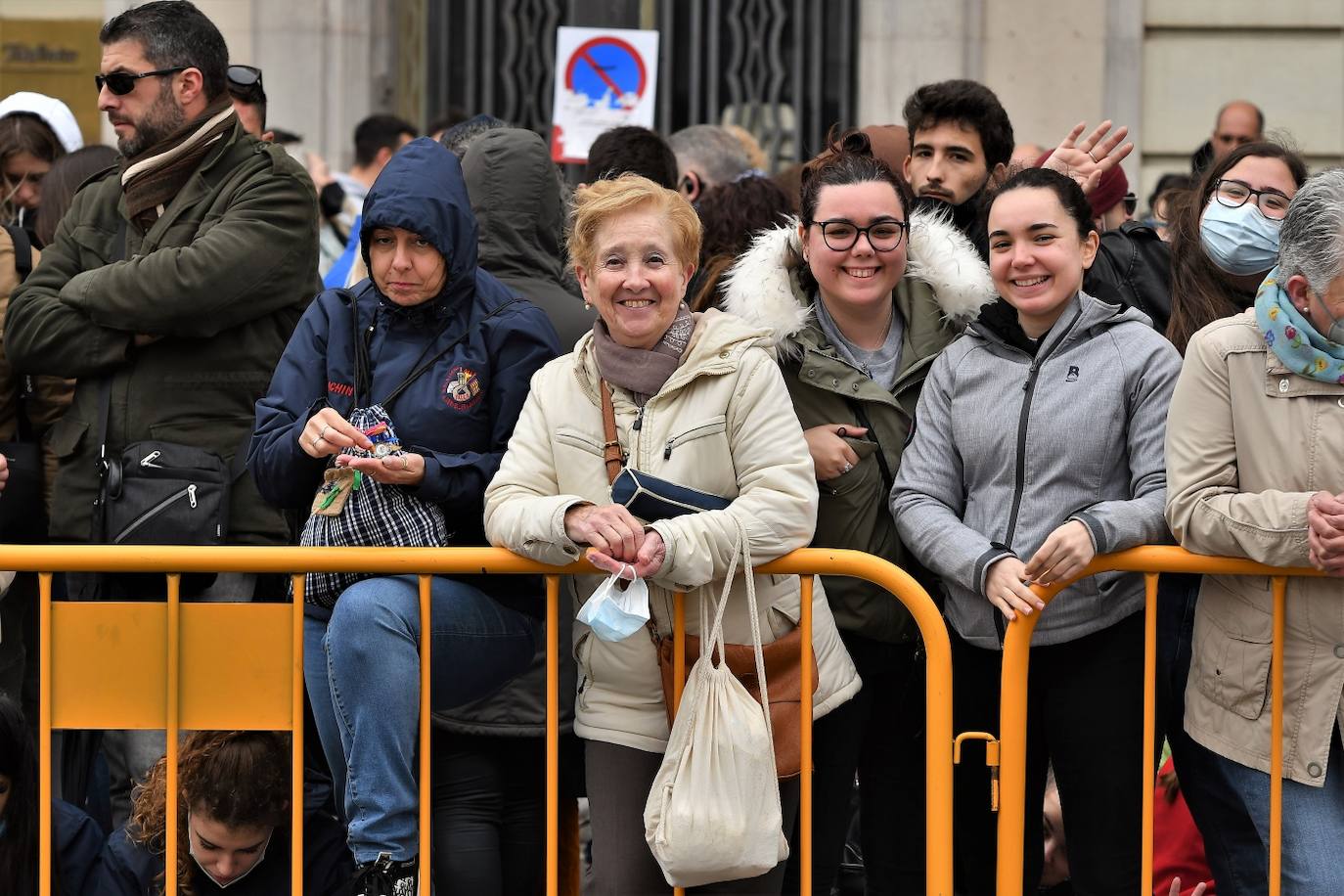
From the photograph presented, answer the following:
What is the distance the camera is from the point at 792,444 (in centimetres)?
411

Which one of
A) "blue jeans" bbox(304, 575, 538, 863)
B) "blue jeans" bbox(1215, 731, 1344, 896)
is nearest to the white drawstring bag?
"blue jeans" bbox(304, 575, 538, 863)

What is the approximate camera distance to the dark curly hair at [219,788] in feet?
14.5

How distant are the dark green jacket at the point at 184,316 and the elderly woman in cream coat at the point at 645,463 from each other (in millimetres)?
1104

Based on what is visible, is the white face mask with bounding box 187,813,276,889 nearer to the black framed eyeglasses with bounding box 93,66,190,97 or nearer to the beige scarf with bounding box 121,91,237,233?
the beige scarf with bounding box 121,91,237,233

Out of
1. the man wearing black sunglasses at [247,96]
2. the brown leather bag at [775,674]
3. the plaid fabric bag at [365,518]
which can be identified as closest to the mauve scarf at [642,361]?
the brown leather bag at [775,674]

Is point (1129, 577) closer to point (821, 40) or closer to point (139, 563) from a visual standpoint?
Answer: point (139, 563)

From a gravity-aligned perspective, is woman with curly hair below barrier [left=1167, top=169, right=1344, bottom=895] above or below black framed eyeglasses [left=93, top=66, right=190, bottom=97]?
below

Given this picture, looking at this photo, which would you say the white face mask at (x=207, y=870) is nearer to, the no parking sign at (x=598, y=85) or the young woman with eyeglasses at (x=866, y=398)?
the young woman with eyeglasses at (x=866, y=398)

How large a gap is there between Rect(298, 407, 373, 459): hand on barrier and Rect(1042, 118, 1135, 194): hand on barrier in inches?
82.9

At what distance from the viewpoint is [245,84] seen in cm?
609

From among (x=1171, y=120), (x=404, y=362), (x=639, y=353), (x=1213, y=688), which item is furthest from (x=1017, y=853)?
(x=1171, y=120)

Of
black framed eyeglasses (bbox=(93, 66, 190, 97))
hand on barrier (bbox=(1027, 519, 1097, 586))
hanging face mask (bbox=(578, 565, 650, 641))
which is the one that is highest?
black framed eyeglasses (bbox=(93, 66, 190, 97))

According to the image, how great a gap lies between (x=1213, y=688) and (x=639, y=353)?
58.6 inches

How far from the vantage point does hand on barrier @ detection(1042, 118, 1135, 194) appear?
507 cm
